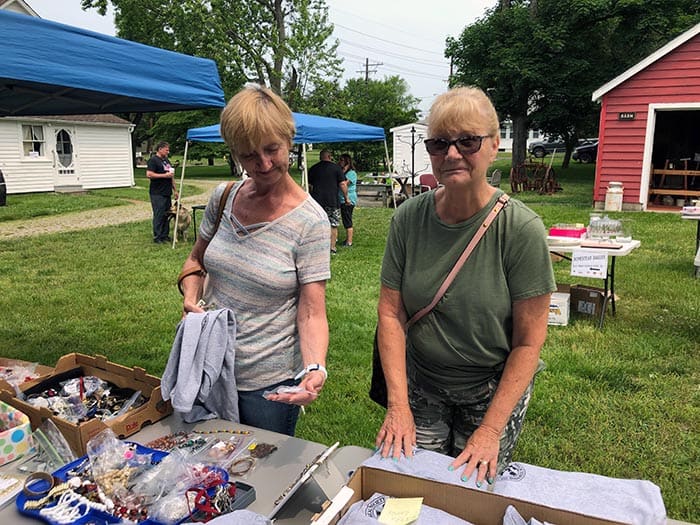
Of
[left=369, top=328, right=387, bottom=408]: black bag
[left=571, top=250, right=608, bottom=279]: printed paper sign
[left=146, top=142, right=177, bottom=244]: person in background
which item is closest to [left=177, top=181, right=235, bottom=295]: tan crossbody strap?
[left=369, top=328, right=387, bottom=408]: black bag

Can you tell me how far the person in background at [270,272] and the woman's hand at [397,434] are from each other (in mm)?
249

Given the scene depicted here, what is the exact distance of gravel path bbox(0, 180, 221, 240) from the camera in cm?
1190

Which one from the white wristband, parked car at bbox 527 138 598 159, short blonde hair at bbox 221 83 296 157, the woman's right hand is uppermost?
parked car at bbox 527 138 598 159

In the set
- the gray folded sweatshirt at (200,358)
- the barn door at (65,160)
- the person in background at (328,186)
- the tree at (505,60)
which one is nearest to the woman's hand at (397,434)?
the gray folded sweatshirt at (200,358)

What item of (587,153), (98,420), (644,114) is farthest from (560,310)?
(587,153)

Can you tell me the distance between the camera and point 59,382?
7.19ft

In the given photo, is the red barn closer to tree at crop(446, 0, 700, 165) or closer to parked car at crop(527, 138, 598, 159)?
tree at crop(446, 0, 700, 165)

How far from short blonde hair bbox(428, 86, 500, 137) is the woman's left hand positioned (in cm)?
81

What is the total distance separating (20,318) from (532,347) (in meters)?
5.76

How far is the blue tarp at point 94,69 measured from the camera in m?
2.16

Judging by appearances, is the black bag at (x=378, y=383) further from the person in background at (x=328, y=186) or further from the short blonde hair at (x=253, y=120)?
the person in background at (x=328, y=186)

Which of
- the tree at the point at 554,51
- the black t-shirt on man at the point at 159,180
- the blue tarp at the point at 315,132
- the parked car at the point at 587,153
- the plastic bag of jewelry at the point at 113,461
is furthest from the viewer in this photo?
the parked car at the point at 587,153

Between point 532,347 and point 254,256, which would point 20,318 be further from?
point 532,347

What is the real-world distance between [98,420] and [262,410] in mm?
494
